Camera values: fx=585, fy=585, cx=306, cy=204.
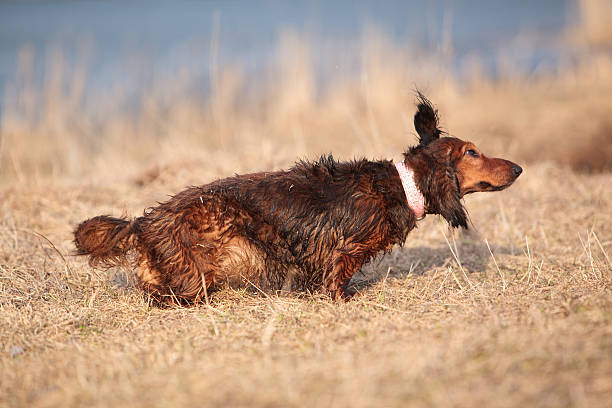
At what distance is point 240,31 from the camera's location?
2117 cm

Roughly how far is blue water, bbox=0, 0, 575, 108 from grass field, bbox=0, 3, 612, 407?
147 inches

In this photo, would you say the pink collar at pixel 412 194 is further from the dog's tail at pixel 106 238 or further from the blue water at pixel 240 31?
the blue water at pixel 240 31

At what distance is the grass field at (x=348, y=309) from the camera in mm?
2666

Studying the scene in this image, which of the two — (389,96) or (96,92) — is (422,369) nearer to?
(389,96)

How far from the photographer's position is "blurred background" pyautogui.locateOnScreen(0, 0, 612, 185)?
28.8 ft

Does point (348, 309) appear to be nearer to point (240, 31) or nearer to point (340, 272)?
point (340, 272)

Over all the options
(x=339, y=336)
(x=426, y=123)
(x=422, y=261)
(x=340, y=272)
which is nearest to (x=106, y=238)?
(x=340, y=272)

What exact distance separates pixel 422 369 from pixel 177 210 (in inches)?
84.0

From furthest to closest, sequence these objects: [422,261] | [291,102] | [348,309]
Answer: [291,102]
[422,261]
[348,309]

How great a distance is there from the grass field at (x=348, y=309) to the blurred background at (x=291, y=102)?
10cm

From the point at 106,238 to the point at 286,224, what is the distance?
127 centimetres

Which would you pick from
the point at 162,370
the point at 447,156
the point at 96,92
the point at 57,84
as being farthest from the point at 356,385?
the point at 96,92

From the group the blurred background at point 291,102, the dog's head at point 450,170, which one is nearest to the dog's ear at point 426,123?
the dog's head at point 450,170

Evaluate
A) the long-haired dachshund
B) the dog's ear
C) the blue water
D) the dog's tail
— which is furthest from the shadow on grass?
the blue water
